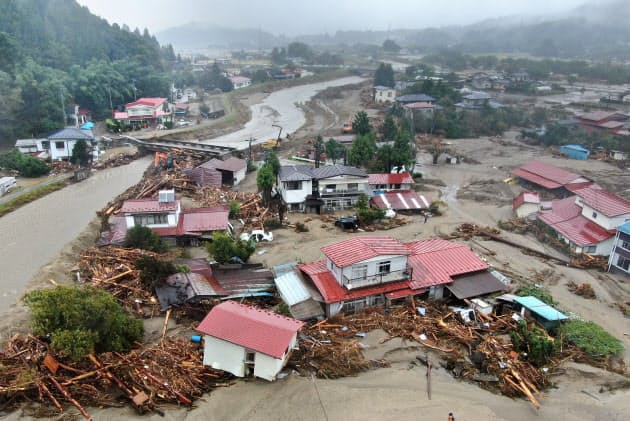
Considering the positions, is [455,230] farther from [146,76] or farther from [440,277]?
[146,76]

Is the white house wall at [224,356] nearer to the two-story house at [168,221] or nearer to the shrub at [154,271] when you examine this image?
the shrub at [154,271]

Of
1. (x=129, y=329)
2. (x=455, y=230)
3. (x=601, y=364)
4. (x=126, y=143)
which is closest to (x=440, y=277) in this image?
(x=601, y=364)

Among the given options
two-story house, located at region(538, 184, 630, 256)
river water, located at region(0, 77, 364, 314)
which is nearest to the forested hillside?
river water, located at region(0, 77, 364, 314)

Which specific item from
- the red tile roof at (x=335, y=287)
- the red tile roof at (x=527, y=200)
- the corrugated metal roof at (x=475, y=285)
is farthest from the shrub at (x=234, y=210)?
the red tile roof at (x=527, y=200)

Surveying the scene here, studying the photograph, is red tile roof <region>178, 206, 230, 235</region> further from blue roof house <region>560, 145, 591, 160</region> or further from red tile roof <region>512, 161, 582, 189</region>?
blue roof house <region>560, 145, 591, 160</region>

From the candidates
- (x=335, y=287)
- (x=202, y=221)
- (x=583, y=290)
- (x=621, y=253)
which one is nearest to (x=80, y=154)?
(x=202, y=221)
